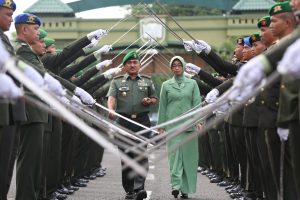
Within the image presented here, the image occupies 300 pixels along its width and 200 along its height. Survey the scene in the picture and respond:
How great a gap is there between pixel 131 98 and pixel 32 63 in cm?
320

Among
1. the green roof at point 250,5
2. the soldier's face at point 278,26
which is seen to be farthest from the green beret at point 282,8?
the green roof at point 250,5

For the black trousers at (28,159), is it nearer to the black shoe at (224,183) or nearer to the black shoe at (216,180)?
the black shoe at (224,183)

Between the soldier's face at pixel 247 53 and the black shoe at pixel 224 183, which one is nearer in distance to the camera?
the soldier's face at pixel 247 53

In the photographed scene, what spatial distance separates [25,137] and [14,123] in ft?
2.00

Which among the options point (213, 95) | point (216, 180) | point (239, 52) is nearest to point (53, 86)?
point (213, 95)

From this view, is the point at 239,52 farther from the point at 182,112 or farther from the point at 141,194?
the point at 141,194

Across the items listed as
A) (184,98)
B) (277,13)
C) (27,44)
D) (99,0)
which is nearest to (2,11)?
(27,44)

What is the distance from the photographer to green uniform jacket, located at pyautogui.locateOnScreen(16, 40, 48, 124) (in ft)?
29.5

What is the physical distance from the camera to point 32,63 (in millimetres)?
9023

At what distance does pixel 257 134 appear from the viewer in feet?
31.8

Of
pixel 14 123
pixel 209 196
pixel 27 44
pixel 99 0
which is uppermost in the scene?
pixel 99 0

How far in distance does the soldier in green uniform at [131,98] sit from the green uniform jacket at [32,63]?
2814 mm

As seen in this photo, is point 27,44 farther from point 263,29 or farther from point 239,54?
point 239,54

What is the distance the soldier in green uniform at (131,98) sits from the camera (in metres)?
11.9
